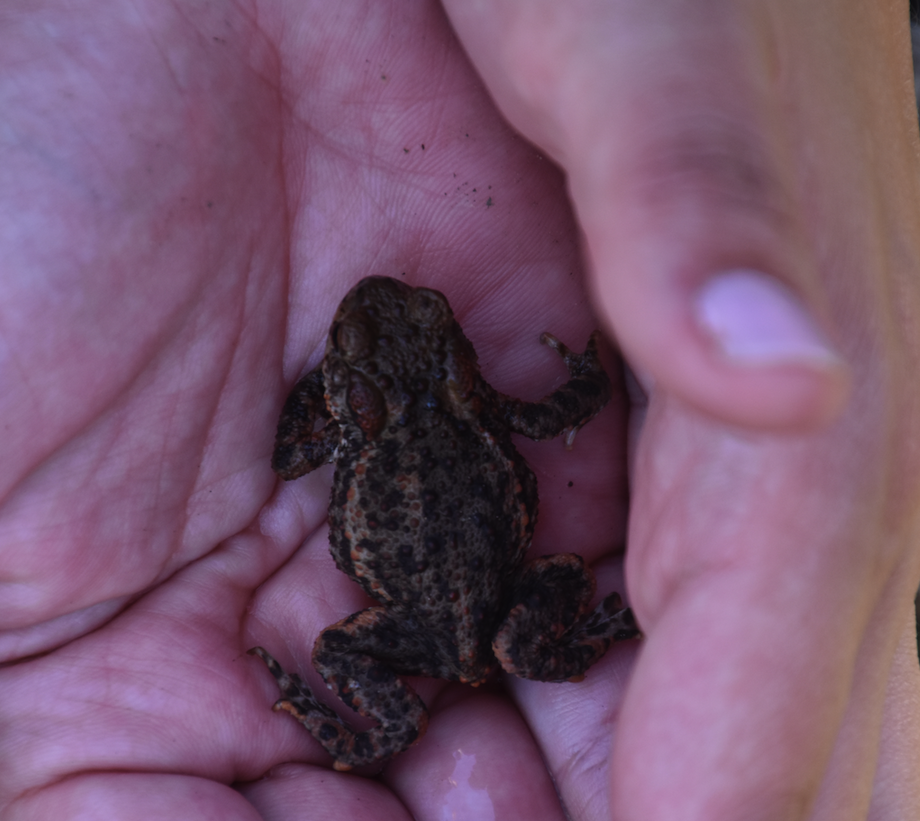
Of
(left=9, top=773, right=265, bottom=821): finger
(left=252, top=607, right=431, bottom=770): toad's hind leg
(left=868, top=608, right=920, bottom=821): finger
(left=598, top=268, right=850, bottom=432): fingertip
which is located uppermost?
(left=598, top=268, right=850, bottom=432): fingertip

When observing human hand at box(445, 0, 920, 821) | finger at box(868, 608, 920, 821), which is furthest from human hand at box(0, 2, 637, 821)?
finger at box(868, 608, 920, 821)

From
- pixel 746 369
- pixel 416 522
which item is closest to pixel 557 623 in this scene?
pixel 416 522

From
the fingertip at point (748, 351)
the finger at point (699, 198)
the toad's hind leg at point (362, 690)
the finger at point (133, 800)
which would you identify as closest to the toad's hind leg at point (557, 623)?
the toad's hind leg at point (362, 690)

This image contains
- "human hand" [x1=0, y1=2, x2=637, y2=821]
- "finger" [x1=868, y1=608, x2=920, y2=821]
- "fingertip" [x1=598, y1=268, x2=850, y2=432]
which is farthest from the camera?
"finger" [x1=868, y1=608, x2=920, y2=821]

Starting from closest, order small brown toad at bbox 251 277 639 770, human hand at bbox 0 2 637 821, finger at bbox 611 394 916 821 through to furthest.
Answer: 1. finger at bbox 611 394 916 821
2. human hand at bbox 0 2 637 821
3. small brown toad at bbox 251 277 639 770

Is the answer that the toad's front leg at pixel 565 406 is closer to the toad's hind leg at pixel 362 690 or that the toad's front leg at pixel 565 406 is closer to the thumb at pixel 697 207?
the toad's hind leg at pixel 362 690

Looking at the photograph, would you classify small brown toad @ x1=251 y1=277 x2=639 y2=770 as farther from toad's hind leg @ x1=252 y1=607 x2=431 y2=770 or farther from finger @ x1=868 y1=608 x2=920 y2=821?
finger @ x1=868 y1=608 x2=920 y2=821
